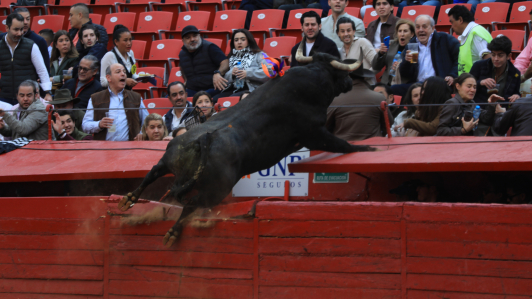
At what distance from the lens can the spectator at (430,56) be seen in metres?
8.16

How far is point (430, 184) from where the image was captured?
6.09 metres

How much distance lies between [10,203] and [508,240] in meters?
4.38

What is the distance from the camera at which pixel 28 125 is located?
7449 mm

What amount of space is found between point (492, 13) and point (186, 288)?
8076 millimetres

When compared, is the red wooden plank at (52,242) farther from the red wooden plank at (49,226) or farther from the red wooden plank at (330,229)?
the red wooden plank at (330,229)

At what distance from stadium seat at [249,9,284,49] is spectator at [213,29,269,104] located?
297 centimetres

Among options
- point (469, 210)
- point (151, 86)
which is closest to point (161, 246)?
point (469, 210)

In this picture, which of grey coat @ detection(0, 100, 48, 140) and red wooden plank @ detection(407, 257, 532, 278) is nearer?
red wooden plank @ detection(407, 257, 532, 278)

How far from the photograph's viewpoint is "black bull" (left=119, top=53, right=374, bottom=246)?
510cm

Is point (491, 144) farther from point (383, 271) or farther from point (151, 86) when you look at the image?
point (151, 86)

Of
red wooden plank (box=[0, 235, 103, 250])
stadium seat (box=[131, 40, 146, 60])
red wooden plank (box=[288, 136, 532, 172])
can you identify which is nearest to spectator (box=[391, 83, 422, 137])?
red wooden plank (box=[288, 136, 532, 172])

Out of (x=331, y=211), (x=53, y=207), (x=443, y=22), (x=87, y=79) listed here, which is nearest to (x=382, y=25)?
(x=443, y=22)

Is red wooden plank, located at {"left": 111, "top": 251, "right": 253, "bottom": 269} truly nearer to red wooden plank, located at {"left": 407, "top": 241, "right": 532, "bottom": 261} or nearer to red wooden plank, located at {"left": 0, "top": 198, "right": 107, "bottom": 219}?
red wooden plank, located at {"left": 0, "top": 198, "right": 107, "bottom": 219}

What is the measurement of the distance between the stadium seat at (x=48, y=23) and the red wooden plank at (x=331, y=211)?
405 inches
